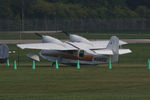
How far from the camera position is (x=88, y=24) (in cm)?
10594

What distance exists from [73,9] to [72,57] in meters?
70.9

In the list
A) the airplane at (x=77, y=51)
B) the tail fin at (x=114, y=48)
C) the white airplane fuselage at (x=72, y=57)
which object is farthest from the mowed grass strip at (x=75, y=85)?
the white airplane fuselage at (x=72, y=57)

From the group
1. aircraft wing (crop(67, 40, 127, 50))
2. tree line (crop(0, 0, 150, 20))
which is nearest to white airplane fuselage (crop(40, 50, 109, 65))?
aircraft wing (crop(67, 40, 127, 50))

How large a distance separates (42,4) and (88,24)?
513 inches

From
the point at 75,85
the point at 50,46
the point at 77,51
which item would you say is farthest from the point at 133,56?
the point at 75,85

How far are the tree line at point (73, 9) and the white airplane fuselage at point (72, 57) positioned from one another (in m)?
60.1

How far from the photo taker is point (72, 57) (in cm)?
4528

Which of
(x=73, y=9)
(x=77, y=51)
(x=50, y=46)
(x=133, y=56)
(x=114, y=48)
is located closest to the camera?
(x=114, y=48)

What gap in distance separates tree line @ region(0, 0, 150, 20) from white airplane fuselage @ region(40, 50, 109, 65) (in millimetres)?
60131

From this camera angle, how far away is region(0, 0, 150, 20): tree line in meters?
112

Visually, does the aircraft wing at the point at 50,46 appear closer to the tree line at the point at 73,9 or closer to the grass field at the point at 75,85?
the grass field at the point at 75,85

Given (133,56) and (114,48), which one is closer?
(114,48)

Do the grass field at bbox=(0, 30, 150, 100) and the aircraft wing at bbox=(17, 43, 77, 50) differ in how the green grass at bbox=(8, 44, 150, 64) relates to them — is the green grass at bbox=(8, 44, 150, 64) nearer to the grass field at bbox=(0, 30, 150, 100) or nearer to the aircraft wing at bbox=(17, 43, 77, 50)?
the aircraft wing at bbox=(17, 43, 77, 50)

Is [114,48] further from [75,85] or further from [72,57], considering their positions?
[75,85]
